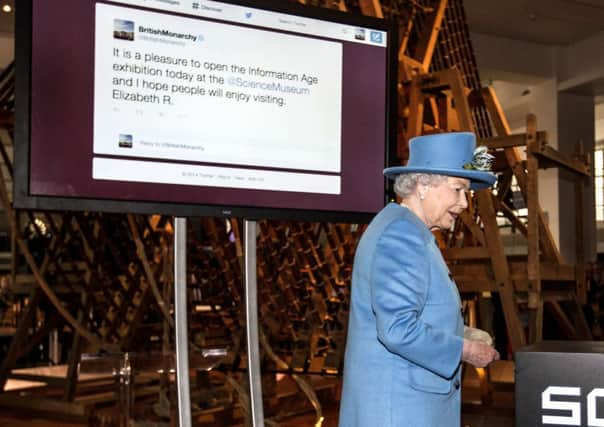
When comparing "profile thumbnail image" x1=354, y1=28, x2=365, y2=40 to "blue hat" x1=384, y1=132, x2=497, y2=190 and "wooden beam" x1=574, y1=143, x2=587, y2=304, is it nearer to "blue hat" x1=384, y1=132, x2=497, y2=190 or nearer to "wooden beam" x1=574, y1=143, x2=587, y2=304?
"blue hat" x1=384, y1=132, x2=497, y2=190

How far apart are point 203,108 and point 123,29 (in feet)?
0.86

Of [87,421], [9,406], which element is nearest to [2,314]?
[9,406]

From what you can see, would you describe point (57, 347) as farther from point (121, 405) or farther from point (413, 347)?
→ point (413, 347)

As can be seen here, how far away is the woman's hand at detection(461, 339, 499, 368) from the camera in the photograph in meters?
1.84

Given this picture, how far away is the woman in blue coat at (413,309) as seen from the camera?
5.82 ft

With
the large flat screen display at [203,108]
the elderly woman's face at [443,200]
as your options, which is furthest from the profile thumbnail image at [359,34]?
the elderly woman's face at [443,200]

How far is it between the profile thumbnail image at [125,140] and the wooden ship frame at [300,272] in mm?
2676

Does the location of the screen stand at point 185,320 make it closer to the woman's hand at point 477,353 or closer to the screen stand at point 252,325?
the screen stand at point 252,325

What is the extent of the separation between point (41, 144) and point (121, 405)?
1.33 meters

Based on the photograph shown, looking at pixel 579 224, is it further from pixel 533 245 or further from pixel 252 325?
pixel 252 325

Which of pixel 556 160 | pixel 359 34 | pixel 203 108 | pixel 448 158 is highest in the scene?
pixel 359 34

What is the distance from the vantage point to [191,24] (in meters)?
2.06

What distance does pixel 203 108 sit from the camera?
206cm

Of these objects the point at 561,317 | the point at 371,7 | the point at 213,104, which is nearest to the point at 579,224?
the point at 561,317
